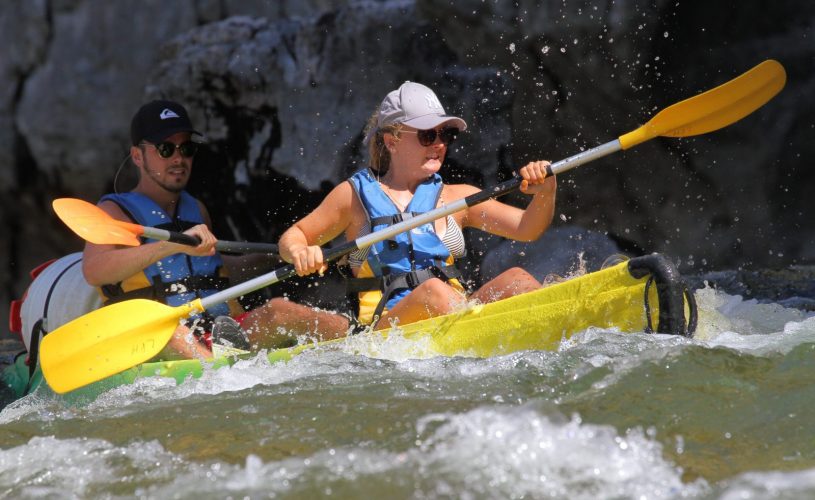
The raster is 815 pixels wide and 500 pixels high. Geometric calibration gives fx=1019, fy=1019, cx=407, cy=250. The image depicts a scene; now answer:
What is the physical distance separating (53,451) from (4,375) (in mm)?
2205

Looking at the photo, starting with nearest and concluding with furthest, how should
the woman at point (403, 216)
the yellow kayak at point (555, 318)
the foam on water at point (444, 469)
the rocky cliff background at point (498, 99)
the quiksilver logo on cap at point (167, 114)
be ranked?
the foam on water at point (444, 469) < the yellow kayak at point (555, 318) < the woman at point (403, 216) < the quiksilver logo on cap at point (167, 114) < the rocky cliff background at point (498, 99)

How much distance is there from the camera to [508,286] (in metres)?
3.62

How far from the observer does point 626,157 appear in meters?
5.98

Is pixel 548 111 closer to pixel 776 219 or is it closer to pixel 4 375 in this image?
pixel 776 219

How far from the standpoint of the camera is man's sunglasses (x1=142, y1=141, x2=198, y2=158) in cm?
427

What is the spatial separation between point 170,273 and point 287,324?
564 mm

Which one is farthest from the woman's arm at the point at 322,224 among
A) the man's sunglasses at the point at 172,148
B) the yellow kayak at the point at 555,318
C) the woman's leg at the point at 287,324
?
the man's sunglasses at the point at 172,148

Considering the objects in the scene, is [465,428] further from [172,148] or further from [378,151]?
[172,148]

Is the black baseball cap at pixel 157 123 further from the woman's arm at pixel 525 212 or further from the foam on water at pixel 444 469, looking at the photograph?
the foam on water at pixel 444 469

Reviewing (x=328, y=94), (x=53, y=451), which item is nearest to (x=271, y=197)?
(x=328, y=94)

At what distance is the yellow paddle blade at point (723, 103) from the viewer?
3938 millimetres

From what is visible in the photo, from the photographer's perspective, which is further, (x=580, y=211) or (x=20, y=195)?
(x=20, y=195)

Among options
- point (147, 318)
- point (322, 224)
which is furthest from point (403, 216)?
point (147, 318)

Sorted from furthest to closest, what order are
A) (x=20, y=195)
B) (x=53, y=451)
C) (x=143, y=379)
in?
(x=20, y=195)
(x=143, y=379)
(x=53, y=451)
